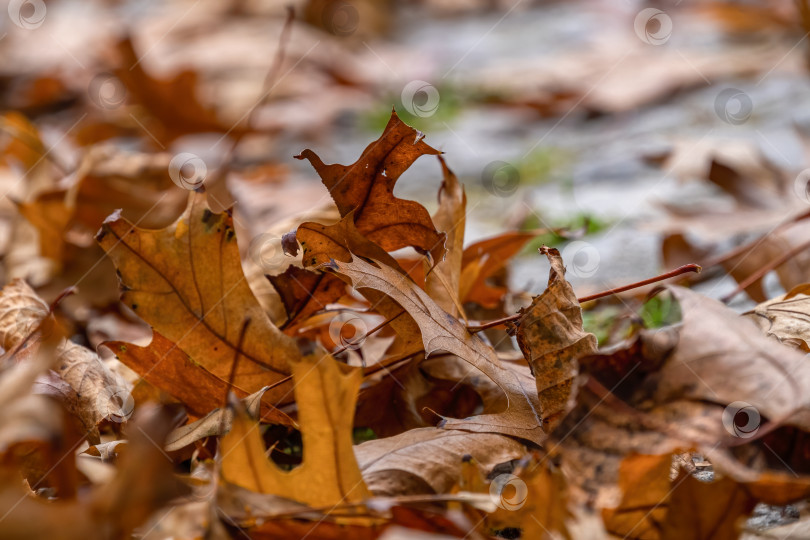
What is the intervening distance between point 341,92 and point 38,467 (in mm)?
2580

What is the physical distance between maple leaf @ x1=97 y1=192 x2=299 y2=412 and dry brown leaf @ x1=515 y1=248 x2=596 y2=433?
28cm

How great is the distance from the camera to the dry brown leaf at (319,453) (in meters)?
0.58

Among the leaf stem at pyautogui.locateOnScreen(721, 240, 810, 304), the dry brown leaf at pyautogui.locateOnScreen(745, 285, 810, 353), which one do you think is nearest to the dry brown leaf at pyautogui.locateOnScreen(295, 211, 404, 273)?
the dry brown leaf at pyautogui.locateOnScreen(745, 285, 810, 353)

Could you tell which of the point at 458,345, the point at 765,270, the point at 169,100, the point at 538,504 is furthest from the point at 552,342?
the point at 169,100

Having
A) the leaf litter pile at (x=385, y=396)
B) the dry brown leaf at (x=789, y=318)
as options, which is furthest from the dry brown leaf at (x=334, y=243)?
the dry brown leaf at (x=789, y=318)

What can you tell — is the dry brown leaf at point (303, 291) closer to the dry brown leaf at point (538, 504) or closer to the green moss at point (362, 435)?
the green moss at point (362, 435)

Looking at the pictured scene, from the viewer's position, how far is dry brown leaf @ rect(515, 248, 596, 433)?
0.73 m

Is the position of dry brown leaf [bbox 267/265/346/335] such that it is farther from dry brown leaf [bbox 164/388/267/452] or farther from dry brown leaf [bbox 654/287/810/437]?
dry brown leaf [bbox 654/287/810/437]

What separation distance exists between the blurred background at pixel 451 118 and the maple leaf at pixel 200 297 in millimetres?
441

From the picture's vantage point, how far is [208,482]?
0.68 metres

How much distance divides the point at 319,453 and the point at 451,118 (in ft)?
7.52

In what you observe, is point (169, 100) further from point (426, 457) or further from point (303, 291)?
point (426, 457)

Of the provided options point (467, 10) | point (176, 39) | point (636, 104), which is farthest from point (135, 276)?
point (467, 10)

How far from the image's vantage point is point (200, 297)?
33.1 inches
